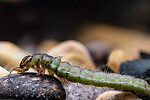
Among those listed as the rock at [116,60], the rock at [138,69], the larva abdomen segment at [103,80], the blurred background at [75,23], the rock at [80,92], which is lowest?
the rock at [80,92]

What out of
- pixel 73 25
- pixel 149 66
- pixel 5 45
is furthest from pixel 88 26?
pixel 149 66

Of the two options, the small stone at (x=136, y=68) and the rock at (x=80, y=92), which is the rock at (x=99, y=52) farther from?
the rock at (x=80, y=92)

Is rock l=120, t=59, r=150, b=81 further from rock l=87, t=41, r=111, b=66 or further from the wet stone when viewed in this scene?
rock l=87, t=41, r=111, b=66

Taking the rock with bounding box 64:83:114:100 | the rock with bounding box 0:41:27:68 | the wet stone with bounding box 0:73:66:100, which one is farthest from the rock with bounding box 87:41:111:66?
the wet stone with bounding box 0:73:66:100

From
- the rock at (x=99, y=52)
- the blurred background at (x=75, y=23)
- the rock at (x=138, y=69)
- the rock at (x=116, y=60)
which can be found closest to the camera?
the rock at (x=138, y=69)

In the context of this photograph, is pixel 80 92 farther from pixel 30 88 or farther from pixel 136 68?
pixel 136 68

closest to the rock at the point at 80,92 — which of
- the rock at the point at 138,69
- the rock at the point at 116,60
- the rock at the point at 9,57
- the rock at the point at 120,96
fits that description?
the rock at the point at 120,96

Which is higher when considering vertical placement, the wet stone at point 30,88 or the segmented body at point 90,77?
the segmented body at point 90,77

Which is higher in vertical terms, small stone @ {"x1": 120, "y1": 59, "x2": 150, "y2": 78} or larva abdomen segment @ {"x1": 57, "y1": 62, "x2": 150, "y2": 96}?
small stone @ {"x1": 120, "y1": 59, "x2": 150, "y2": 78}

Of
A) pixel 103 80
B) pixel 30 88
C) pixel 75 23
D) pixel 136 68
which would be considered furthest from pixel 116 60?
pixel 75 23
